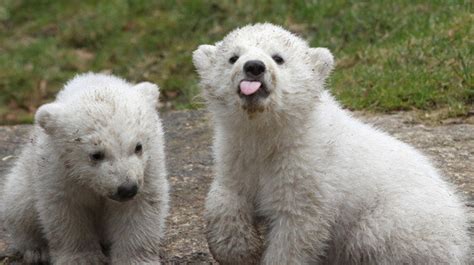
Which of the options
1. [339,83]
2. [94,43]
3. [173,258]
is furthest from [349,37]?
[173,258]

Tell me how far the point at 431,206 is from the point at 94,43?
934 cm

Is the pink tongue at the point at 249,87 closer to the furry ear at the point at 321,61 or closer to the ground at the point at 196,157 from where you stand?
the furry ear at the point at 321,61

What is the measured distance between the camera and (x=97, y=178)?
5.77m

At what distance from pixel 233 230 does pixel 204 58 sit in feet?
3.44

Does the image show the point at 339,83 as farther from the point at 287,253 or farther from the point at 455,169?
the point at 287,253

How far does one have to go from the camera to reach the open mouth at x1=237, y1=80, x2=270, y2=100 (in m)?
5.21

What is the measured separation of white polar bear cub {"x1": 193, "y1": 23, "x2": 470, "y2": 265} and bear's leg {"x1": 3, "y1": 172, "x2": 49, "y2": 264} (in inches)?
56.4

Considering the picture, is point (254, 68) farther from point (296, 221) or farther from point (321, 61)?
point (296, 221)

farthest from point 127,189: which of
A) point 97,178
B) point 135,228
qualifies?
point 135,228

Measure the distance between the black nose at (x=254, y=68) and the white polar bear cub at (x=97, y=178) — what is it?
94cm

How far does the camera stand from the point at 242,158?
18.4 feet

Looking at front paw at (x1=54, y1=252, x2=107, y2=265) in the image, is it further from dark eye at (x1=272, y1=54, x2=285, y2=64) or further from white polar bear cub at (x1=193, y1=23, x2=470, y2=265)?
dark eye at (x1=272, y1=54, x2=285, y2=64)

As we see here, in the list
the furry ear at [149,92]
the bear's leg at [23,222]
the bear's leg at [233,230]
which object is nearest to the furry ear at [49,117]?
the furry ear at [149,92]

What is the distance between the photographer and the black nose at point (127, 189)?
5613 millimetres
